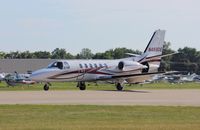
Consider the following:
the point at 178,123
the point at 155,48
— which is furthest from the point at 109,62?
the point at 178,123

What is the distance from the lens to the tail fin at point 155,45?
191 ft

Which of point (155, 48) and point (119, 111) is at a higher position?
point (155, 48)

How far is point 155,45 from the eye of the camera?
5844 centimetres

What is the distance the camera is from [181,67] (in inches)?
7569

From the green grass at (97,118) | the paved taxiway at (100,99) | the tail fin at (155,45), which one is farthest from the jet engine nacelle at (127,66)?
the green grass at (97,118)

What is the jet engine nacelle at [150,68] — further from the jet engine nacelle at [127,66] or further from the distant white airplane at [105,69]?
the jet engine nacelle at [127,66]

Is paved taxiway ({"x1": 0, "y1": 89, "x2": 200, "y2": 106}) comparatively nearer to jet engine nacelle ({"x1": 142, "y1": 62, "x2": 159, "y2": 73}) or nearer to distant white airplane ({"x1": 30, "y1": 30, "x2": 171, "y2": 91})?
distant white airplane ({"x1": 30, "y1": 30, "x2": 171, "y2": 91})

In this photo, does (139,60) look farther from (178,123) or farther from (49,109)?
(178,123)

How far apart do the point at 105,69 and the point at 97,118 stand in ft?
107

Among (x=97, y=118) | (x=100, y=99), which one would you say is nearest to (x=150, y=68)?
(x=100, y=99)

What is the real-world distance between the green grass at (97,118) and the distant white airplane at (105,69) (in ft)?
79.2

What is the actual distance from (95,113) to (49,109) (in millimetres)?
2607

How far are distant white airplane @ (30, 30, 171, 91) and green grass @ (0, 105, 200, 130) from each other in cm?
2414

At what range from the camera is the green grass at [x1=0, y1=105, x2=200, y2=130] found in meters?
19.0
